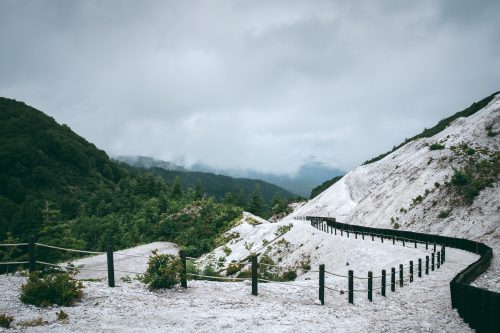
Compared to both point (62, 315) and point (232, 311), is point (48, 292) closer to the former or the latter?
point (62, 315)

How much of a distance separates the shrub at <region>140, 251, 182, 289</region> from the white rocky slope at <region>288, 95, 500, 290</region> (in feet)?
55.4

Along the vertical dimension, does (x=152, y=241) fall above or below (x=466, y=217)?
below

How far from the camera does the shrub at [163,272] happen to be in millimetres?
13406

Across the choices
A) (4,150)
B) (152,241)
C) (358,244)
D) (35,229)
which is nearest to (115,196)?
(152,241)

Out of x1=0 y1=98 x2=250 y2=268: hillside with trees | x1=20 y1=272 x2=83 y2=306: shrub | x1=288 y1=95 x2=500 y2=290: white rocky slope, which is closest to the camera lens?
x1=20 y1=272 x2=83 y2=306: shrub

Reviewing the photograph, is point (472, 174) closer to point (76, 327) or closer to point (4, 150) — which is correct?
point (76, 327)

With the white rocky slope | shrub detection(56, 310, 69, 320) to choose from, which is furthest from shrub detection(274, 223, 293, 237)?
shrub detection(56, 310, 69, 320)

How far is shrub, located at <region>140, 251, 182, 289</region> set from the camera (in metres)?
13.4

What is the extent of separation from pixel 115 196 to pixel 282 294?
105 meters

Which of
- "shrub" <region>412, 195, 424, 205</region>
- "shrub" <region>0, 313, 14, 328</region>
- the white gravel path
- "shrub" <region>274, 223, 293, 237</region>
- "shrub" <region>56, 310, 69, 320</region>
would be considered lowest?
"shrub" <region>274, 223, 293, 237</region>

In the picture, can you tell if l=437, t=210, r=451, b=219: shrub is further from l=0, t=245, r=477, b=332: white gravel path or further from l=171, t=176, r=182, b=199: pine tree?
l=171, t=176, r=182, b=199: pine tree

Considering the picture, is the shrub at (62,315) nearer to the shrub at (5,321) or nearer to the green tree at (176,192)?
the shrub at (5,321)

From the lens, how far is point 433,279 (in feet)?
62.3

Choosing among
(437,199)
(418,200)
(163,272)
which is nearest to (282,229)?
(418,200)
